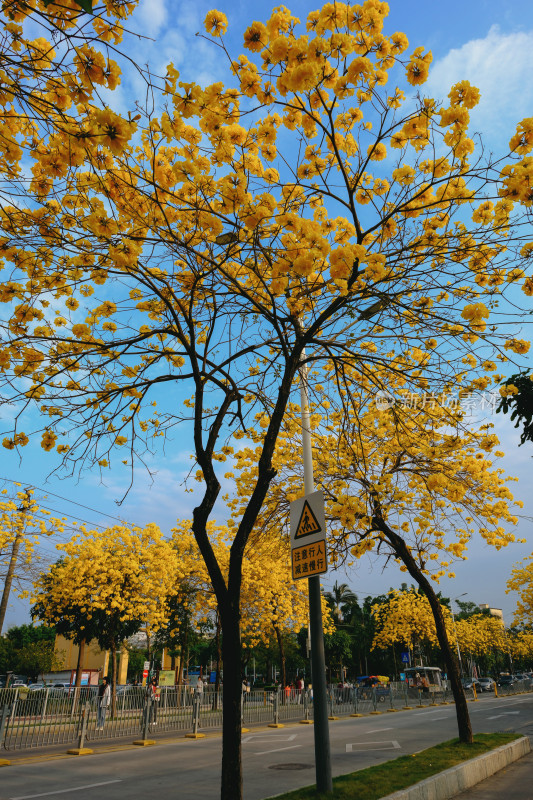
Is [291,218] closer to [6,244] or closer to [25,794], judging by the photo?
[6,244]

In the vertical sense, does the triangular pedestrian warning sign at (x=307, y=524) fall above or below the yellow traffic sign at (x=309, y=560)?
above

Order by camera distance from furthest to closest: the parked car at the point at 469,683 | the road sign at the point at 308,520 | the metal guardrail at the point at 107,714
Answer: the parked car at the point at 469,683 < the metal guardrail at the point at 107,714 < the road sign at the point at 308,520

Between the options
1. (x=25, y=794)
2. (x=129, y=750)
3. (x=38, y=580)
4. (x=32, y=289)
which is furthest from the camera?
(x=38, y=580)

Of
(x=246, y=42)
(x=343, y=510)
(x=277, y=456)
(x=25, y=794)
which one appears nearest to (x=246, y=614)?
(x=277, y=456)

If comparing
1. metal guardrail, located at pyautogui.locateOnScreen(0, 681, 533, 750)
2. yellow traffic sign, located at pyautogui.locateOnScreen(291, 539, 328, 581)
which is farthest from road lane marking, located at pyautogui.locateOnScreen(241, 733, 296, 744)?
yellow traffic sign, located at pyautogui.locateOnScreen(291, 539, 328, 581)

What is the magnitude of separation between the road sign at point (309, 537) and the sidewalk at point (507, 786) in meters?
3.55

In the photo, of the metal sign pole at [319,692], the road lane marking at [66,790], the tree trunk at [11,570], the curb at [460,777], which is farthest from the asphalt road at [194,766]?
the tree trunk at [11,570]

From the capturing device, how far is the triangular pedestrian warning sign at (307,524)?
6.43 meters

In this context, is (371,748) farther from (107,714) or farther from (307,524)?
(107,714)

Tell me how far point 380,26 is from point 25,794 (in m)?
10.4

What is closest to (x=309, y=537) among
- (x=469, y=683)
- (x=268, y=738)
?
(x=268, y=738)

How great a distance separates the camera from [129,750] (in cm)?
1322

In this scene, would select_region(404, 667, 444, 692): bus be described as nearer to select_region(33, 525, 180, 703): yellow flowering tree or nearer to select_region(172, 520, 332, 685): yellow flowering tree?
select_region(172, 520, 332, 685): yellow flowering tree

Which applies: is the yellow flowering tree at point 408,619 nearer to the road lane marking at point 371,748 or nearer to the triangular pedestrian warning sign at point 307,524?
the road lane marking at point 371,748
